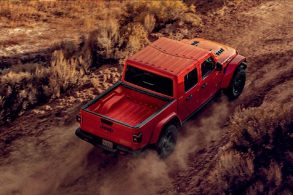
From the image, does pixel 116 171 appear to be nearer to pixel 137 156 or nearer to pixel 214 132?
pixel 137 156

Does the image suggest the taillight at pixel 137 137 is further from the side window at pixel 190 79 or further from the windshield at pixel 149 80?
the side window at pixel 190 79

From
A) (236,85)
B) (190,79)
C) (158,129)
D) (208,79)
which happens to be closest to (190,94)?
(190,79)

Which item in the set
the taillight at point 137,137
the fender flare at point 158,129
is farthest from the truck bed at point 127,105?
the taillight at point 137,137

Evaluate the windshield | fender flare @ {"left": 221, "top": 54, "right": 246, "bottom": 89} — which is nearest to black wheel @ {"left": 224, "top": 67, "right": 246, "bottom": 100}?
fender flare @ {"left": 221, "top": 54, "right": 246, "bottom": 89}

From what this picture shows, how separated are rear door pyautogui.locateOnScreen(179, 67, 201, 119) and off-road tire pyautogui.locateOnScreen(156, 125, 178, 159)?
0.56m

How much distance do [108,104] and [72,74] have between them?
2.99m

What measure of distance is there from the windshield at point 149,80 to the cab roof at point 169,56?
0.18 metres

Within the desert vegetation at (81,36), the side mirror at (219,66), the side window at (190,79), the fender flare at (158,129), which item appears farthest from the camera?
the desert vegetation at (81,36)

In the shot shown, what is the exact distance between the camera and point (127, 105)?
1057 cm

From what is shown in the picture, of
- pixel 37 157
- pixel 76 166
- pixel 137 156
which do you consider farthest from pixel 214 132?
pixel 37 157

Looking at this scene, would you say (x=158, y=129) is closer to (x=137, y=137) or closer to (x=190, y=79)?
(x=137, y=137)

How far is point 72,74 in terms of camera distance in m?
13.2

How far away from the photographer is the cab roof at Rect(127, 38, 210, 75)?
10.6 m

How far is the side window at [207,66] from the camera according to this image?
1123 centimetres
